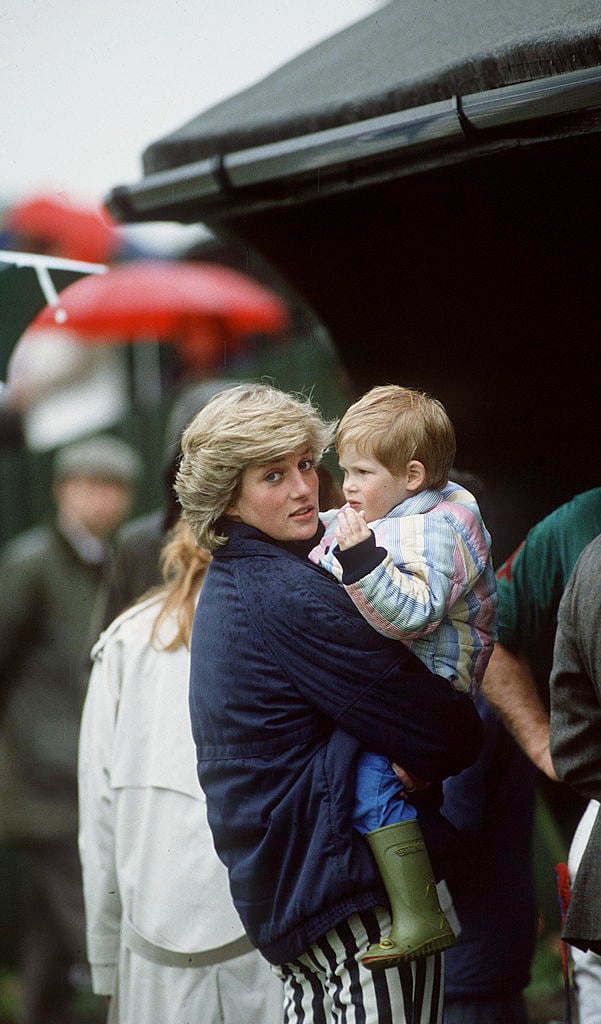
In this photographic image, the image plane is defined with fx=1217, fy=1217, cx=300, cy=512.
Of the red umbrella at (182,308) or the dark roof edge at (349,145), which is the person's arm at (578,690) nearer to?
the dark roof edge at (349,145)

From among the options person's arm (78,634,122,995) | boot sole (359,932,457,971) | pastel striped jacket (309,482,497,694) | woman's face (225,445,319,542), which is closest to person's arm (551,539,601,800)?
pastel striped jacket (309,482,497,694)

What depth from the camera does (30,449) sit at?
4605 millimetres

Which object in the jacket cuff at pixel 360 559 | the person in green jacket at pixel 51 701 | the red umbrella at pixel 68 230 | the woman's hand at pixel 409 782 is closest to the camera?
the jacket cuff at pixel 360 559

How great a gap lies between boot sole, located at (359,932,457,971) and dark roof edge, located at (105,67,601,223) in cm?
138

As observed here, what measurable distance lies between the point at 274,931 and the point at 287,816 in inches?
8.0

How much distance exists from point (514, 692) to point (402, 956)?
0.64 m

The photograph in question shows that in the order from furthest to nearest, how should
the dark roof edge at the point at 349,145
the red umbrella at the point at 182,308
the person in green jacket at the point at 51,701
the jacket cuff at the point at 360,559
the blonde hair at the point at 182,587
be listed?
the person in green jacket at the point at 51,701 → the red umbrella at the point at 182,308 → the blonde hair at the point at 182,587 → the dark roof edge at the point at 349,145 → the jacket cuff at the point at 360,559

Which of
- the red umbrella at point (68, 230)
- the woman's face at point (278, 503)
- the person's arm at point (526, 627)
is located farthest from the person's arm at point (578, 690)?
the red umbrella at point (68, 230)

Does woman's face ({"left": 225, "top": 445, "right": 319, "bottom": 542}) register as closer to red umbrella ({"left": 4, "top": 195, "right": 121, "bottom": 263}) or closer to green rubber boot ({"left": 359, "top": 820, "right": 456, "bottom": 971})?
green rubber boot ({"left": 359, "top": 820, "right": 456, "bottom": 971})

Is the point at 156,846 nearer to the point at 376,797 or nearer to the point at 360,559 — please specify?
the point at 376,797

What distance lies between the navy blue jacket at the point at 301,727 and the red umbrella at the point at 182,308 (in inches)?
69.0

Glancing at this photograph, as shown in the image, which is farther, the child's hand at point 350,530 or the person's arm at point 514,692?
the person's arm at point 514,692

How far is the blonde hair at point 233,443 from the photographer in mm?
2092

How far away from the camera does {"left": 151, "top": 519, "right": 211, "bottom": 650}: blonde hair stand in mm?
2490
